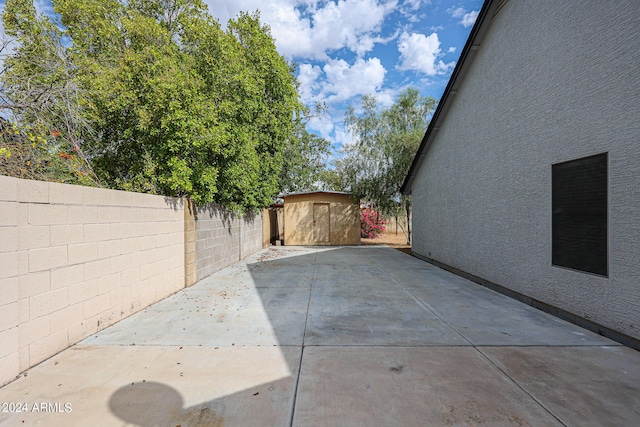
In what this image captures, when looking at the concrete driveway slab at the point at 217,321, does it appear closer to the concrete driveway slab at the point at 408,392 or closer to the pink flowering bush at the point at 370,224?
the concrete driveway slab at the point at 408,392

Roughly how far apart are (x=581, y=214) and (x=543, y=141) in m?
1.39

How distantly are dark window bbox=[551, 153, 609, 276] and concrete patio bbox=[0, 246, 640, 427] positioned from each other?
3.06 ft

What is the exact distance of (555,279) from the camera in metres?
4.63

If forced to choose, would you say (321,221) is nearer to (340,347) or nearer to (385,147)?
(385,147)

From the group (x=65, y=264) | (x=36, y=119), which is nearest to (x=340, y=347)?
(x=65, y=264)

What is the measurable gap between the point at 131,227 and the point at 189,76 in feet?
12.8

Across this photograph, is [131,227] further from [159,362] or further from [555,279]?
[555,279]

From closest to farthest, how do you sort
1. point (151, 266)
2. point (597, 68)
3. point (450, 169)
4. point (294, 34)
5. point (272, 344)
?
1. point (272, 344)
2. point (597, 68)
3. point (151, 266)
4. point (450, 169)
5. point (294, 34)

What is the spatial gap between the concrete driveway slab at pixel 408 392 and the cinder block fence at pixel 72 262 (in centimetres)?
273

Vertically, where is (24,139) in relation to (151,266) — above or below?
above

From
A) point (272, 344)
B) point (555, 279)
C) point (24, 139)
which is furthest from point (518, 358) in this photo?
point (24, 139)

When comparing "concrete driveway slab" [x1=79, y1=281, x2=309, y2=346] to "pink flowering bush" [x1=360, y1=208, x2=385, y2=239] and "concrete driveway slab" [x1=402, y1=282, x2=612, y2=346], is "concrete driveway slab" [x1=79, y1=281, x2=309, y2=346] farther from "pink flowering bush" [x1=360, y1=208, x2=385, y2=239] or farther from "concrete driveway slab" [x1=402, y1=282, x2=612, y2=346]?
"pink flowering bush" [x1=360, y1=208, x2=385, y2=239]

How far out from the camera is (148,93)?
245 inches

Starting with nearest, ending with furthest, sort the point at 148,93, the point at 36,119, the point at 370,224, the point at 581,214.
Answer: the point at 581,214
the point at 36,119
the point at 148,93
the point at 370,224
